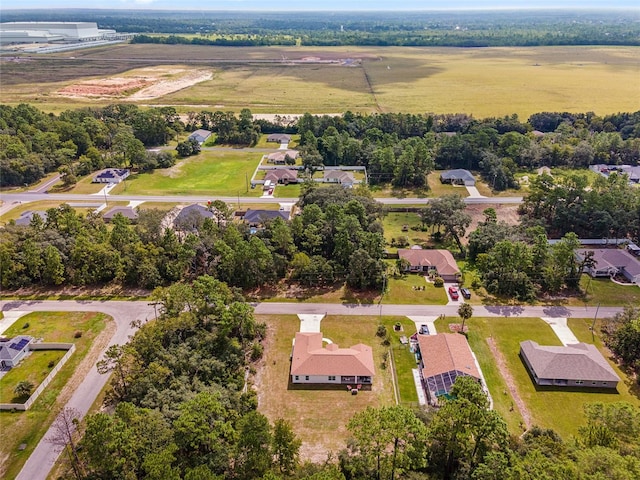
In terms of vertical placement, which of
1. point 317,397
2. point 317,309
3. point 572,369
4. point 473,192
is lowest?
point 473,192

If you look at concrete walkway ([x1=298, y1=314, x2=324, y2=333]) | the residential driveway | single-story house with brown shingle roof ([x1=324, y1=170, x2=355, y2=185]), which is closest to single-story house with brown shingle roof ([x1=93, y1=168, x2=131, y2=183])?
single-story house with brown shingle roof ([x1=324, y1=170, x2=355, y2=185])

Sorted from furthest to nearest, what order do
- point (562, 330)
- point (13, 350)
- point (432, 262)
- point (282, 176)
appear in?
point (282, 176), point (432, 262), point (562, 330), point (13, 350)

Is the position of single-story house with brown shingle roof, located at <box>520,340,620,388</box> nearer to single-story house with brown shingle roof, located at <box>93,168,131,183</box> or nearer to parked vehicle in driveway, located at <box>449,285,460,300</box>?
parked vehicle in driveway, located at <box>449,285,460,300</box>


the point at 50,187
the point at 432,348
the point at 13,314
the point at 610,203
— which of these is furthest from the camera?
the point at 50,187

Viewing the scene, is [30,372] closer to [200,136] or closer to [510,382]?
[510,382]

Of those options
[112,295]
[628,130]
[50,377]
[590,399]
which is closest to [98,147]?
[112,295]

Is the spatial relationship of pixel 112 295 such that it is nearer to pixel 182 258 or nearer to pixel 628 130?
pixel 182 258

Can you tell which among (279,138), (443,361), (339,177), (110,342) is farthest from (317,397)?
(279,138)
